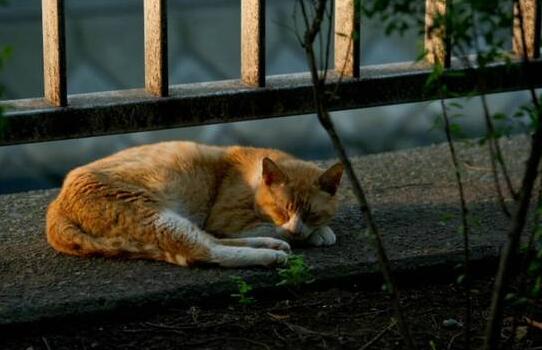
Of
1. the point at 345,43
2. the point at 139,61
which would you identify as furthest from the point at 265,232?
the point at 139,61

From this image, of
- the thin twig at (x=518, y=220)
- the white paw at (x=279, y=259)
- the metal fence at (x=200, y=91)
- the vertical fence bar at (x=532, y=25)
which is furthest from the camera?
the vertical fence bar at (x=532, y=25)

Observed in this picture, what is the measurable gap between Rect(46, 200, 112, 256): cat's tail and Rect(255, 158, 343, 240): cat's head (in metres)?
0.68

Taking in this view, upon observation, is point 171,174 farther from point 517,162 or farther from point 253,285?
point 517,162

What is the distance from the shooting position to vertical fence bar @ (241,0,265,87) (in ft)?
15.8

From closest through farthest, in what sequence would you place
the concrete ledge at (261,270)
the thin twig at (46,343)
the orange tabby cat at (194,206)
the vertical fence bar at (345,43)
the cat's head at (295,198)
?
the thin twig at (46,343) < the concrete ledge at (261,270) < the orange tabby cat at (194,206) < the cat's head at (295,198) < the vertical fence bar at (345,43)

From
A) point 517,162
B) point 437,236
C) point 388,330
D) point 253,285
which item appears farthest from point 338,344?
point 517,162

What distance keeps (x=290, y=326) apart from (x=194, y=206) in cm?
100

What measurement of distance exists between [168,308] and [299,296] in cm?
45

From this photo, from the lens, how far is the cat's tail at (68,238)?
4.34 m

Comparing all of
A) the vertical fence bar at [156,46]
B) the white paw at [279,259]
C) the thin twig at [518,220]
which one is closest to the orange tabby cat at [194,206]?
the white paw at [279,259]

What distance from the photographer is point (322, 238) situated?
15.0ft

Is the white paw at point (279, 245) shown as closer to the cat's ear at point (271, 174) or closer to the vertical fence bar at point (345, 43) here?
the cat's ear at point (271, 174)

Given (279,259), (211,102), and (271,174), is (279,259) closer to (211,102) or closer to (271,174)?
(271,174)

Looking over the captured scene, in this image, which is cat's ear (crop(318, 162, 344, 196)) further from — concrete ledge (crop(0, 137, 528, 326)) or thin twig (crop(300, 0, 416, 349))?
thin twig (crop(300, 0, 416, 349))
